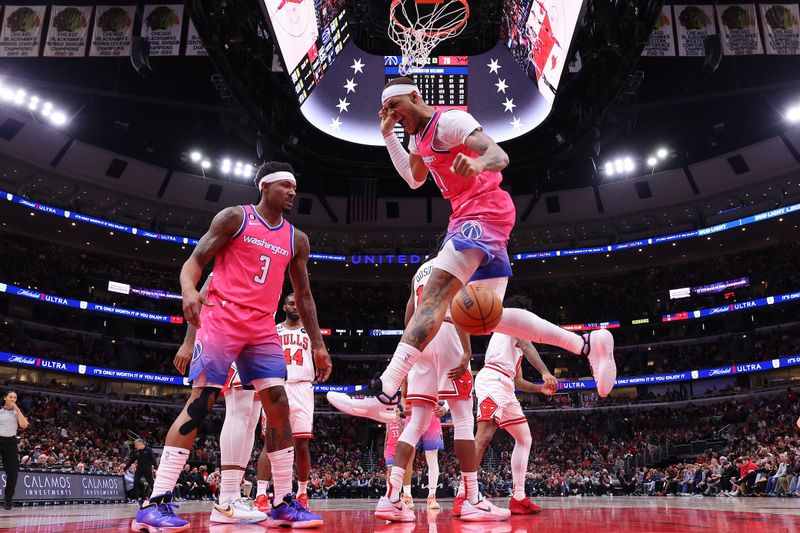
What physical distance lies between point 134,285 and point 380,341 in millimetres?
14570

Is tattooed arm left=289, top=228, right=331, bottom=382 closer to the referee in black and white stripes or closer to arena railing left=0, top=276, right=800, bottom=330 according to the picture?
the referee in black and white stripes

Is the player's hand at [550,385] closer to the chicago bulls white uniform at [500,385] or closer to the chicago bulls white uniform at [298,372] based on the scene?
the chicago bulls white uniform at [500,385]

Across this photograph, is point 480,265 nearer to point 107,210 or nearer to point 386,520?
point 386,520

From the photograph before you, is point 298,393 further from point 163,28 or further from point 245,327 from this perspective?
point 163,28

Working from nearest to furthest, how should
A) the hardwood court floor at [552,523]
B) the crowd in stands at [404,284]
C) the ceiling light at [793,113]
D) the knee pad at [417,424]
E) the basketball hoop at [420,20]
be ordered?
the hardwood court floor at [552,523] < the knee pad at [417,424] < the basketball hoop at [420,20] < the ceiling light at [793,113] < the crowd in stands at [404,284]

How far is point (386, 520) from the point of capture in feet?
16.3

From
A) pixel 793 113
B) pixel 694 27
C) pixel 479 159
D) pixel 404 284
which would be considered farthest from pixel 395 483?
pixel 404 284

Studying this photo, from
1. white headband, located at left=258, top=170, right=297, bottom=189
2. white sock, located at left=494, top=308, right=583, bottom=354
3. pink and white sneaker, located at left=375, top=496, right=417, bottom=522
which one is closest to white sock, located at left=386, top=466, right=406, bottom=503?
pink and white sneaker, located at left=375, top=496, right=417, bottom=522

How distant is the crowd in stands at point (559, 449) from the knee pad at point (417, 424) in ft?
45.4

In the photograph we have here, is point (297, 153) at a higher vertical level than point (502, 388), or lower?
higher

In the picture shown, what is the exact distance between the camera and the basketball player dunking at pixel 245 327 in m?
3.71

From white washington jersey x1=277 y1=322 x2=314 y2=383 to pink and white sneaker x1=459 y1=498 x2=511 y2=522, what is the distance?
2.64m

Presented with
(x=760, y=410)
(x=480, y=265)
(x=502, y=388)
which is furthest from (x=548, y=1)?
(x=760, y=410)

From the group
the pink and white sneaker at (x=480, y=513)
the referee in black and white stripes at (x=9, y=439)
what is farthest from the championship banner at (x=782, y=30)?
the referee in black and white stripes at (x=9, y=439)
